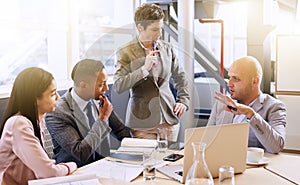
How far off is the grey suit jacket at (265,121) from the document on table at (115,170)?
520 mm

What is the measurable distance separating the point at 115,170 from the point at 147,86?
1.47 feet

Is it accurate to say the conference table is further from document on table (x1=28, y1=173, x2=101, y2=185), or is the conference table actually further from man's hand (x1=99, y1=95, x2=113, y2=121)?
man's hand (x1=99, y1=95, x2=113, y2=121)

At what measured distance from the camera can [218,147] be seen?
5.41ft

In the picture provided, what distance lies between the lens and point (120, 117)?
204 centimetres

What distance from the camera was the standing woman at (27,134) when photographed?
167 centimetres

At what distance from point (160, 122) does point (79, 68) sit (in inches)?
20.3

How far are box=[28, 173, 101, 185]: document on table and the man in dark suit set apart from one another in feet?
1.41

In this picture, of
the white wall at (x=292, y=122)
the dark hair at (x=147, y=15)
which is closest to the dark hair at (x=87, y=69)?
the dark hair at (x=147, y=15)

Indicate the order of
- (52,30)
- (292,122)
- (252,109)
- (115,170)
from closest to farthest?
(115,170) < (252,109) < (52,30) < (292,122)

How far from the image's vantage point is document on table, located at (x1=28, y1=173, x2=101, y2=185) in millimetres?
1507

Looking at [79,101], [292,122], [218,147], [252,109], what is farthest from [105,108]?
[292,122]

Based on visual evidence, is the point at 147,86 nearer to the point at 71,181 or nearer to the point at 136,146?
the point at 136,146

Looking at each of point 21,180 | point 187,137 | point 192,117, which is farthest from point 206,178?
point 21,180

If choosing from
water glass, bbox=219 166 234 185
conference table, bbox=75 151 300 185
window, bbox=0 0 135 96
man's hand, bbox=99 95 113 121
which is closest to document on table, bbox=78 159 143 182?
conference table, bbox=75 151 300 185
